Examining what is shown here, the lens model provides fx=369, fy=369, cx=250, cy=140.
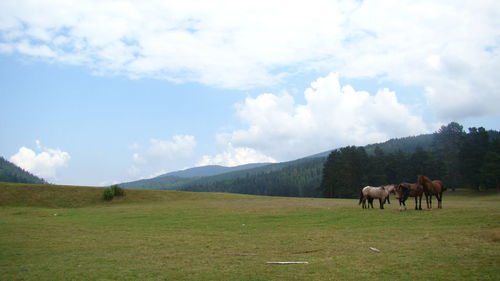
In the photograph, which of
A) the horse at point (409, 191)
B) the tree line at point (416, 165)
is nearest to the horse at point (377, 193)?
the horse at point (409, 191)

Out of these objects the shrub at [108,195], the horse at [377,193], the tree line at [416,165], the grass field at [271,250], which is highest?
the tree line at [416,165]

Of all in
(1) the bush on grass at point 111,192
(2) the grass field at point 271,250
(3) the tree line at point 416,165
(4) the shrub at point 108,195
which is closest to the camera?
(2) the grass field at point 271,250

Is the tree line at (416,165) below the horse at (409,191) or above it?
above

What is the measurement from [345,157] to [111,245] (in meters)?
76.2

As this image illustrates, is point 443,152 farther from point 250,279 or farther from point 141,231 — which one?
point 250,279

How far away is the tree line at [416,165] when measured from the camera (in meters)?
77.4

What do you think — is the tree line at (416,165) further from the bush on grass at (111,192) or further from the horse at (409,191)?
the horse at (409,191)

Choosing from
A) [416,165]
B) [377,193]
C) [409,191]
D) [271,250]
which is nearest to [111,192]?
[377,193]

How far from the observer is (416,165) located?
279ft

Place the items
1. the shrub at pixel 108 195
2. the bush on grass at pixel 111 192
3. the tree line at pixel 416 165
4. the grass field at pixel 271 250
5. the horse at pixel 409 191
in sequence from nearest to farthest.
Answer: the grass field at pixel 271 250
the horse at pixel 409 191
the shrub at pixel 108 195
the bush on grass at pixel 111 192
the tree line at pixel 416 165

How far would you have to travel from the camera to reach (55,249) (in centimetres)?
1714

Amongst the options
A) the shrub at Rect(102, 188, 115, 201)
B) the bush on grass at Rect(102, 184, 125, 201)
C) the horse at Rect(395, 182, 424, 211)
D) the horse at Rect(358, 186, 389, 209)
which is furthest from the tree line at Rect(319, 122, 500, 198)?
the horse at Rect(395, 182, 424, 211)

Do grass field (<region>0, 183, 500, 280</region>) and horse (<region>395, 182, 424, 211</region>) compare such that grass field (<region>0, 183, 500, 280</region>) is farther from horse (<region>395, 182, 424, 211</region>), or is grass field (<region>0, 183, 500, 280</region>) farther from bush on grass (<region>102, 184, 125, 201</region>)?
bush on grass (<region>102, 184, 125, 201</region>)

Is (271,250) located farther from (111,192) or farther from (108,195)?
(111,192)
